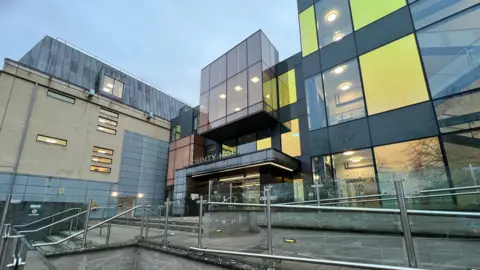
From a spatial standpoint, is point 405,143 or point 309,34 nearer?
point 405,143

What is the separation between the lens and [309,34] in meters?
13.2

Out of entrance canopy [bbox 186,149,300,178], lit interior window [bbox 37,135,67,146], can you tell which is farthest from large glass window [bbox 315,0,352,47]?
lit interior window [bbox 37,135,67,146]

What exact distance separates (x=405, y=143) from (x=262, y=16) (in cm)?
15776

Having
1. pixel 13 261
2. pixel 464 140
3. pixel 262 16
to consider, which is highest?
pixel 262 16

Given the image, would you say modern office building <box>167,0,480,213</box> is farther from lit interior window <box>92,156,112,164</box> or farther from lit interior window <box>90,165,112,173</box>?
lit interior window <box>92,156,112,164</box>

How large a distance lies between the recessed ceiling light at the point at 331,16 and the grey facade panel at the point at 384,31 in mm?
1672

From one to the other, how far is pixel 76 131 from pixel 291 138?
17916 mm

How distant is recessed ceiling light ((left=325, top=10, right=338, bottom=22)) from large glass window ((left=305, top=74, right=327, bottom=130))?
10.1ft

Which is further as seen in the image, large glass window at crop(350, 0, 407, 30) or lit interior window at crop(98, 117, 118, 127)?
lit interior window at crop(98, 117, 118, 127)

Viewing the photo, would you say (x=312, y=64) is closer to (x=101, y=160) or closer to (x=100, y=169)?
(x=101, y=160)

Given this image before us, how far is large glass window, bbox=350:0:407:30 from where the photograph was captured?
417 inches

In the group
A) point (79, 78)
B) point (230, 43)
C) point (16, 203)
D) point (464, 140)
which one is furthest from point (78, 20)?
point (464, 140)

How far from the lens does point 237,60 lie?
17969 millimetres

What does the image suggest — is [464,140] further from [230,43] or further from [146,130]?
[230,43]
